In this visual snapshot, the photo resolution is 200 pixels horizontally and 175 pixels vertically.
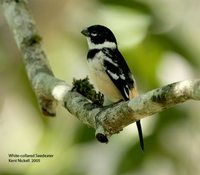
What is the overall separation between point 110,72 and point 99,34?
396mm

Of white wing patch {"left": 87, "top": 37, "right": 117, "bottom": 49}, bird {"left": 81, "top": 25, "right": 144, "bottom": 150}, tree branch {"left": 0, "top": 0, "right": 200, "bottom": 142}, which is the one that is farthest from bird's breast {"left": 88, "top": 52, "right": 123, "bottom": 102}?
tree branch {"left": 0, "top": 0, "right": 200, "bottom": 142}

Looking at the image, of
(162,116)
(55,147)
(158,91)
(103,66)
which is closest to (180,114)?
(162,116)

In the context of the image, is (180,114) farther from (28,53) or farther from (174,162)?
(28,53)

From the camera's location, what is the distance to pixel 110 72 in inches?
160

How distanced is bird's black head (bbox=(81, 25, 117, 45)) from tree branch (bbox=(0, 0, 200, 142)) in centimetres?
39

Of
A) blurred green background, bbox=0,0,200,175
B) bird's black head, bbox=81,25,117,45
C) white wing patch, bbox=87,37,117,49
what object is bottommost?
blurred green background, bbox=0,0,200,175

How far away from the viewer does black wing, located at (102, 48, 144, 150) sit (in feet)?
13.0

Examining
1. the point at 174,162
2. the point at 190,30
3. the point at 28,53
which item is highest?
the point at 28,53

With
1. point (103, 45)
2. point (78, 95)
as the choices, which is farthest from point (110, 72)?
point (78, 95)

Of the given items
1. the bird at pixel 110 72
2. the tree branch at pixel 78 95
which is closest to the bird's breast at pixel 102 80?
the bird at pixel 110 72

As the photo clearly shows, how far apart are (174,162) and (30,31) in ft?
4.40

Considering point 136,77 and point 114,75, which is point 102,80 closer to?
point 114,75

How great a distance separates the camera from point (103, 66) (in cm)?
409

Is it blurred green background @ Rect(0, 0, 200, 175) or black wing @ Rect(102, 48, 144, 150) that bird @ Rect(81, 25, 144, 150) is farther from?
blurred green background @ Rect(0, 0, 200, 175)
